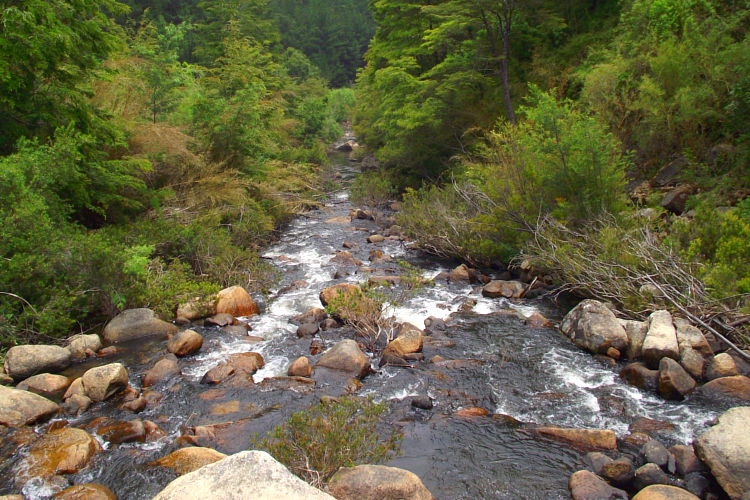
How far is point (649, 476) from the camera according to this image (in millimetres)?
4531

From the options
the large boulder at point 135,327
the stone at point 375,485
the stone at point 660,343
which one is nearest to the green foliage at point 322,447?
the stone at point 375,485

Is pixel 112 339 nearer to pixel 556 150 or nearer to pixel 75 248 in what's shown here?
pixel 75 248

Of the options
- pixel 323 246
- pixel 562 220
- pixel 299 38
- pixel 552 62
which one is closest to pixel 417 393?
pixel 562 220

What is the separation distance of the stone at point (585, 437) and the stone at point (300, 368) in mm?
3274

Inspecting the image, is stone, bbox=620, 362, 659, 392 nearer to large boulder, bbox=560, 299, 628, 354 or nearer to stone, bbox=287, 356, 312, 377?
large boulder, bbox=560, 299, 628, 354

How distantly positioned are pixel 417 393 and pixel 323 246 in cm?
861

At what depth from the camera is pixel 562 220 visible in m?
10.2

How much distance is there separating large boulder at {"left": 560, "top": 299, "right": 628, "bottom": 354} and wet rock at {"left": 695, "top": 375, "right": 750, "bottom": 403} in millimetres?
1294

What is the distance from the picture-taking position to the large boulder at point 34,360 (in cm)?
643

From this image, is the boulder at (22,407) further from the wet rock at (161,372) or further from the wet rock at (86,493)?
the wet rock at (86,493)

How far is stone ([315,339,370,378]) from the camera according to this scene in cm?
697

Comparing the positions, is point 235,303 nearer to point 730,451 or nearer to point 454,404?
point 454,404

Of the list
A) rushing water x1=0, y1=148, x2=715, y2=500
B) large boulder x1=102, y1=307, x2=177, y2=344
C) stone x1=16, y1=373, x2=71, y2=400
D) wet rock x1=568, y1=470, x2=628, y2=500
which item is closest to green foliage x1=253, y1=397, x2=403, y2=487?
rushing water x1=0, y1=148, x2=715, y2=500

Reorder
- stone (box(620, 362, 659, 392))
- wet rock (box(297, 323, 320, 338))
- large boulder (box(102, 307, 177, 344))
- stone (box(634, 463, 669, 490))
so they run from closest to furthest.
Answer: stone (box(634, 463, 669, 490)) → stone (box(620, 362, 659, 392)) → large boulder (box(102, 307, 177, 344)) → wet rock (box(297, 323, 320, 338))
